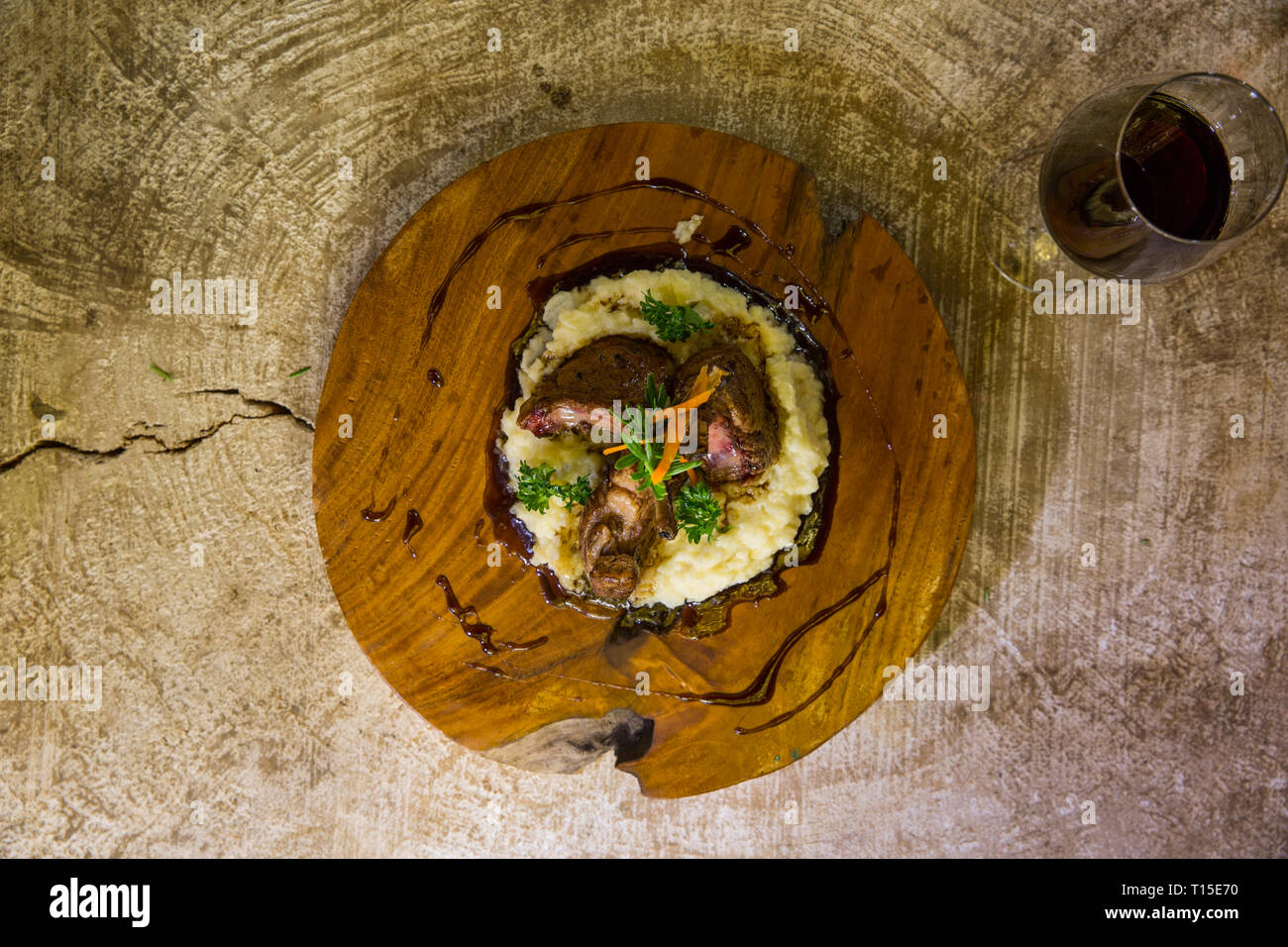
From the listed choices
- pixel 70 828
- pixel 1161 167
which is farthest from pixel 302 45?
pixel 70 828

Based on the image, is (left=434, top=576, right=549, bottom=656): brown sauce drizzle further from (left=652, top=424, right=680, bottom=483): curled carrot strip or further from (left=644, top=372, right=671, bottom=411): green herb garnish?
(left=644, top=372, right=671, bottom=411): green herb garnish

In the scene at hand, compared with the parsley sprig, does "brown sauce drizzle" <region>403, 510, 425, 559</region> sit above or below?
below

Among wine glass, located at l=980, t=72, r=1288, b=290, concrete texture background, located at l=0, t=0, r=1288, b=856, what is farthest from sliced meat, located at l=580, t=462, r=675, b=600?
wine glass, located at l=980, t=72, r=1288, b=290

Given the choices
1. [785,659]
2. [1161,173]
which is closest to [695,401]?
[785,659]

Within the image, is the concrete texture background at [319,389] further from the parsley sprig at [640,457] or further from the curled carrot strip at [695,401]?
the parsley sprig at [640,457]

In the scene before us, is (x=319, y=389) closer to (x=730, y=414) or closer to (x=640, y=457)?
(x=640, y=457)

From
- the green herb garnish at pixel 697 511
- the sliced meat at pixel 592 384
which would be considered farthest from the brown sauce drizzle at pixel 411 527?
the green herb garnish at pixel 697 511
